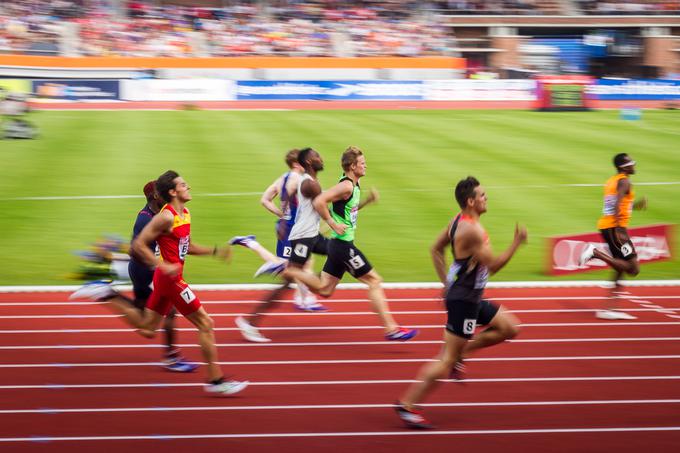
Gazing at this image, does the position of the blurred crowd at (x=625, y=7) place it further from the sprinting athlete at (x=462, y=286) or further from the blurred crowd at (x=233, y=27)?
the sprinting athlete at (x=462, y=286)

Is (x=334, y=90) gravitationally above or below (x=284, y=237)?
below

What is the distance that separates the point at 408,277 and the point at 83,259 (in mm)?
4977

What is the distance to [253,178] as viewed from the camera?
774 inches

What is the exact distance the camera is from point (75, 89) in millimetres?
35156

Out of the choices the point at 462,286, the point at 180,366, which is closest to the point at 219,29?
the point at 180,366

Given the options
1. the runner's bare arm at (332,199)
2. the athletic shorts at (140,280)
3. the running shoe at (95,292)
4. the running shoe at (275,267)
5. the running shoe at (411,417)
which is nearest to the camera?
the running shoe at (411,417)

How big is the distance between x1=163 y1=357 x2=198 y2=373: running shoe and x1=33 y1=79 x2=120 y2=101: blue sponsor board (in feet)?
94.4

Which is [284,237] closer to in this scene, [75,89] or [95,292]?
[95,292]

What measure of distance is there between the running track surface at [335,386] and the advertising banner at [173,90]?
25.6 meters

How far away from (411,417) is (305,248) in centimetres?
302

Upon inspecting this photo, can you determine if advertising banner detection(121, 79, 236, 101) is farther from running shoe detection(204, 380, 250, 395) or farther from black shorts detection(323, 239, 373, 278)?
running shoe detection(204, 380, 250, 395)

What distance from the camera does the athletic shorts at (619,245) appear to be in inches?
409

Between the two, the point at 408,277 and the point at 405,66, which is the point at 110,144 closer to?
the point at 408,277

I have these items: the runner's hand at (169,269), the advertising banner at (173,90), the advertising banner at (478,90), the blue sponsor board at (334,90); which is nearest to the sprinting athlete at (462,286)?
the runner's hand at (169,269)
